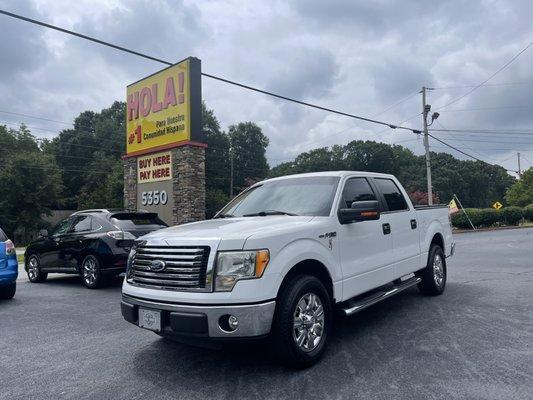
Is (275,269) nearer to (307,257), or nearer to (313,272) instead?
(307,257)

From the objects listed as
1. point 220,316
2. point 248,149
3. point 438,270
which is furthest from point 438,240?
point 248,149

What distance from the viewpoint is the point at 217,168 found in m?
60.6

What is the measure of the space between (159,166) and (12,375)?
1088cm

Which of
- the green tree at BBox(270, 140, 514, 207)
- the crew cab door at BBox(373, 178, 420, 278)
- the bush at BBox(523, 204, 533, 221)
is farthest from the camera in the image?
the green tree at BBox(270, 140, 514, 207)

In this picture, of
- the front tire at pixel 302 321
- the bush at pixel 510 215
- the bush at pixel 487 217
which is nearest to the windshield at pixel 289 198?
the front tire at pixel 302 321

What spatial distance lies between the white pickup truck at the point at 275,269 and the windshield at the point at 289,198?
0.05 feet

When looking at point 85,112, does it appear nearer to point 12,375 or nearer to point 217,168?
point 217,168

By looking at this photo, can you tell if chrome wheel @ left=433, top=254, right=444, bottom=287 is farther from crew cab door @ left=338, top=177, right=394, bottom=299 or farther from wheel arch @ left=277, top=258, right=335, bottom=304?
wheel arch @ left=277, top=258, right=335, bottom=304

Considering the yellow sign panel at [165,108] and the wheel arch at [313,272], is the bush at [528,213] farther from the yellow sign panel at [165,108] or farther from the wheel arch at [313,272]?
the wheel arch at [313,272]

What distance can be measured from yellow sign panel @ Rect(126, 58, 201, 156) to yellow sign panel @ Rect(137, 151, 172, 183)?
26cm

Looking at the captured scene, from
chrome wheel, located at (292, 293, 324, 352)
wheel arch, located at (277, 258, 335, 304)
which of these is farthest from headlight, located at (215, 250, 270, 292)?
chrome wheel, located at (292, 293, 324, 352)

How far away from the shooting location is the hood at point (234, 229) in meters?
3.97

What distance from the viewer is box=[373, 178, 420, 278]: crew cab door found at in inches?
235

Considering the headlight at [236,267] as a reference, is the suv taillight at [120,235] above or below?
above
